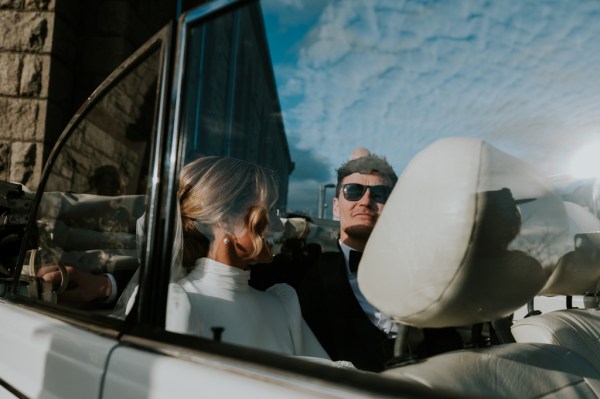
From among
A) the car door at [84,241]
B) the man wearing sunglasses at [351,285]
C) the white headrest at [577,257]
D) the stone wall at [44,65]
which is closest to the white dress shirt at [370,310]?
the man wearing sunglasses at [351,285]

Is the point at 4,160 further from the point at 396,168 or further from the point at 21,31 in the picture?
the point at 396,168

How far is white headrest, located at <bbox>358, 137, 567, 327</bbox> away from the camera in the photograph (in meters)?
0.87

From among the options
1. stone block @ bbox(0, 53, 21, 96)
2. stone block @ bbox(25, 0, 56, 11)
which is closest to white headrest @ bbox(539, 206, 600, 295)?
stone block @ bbox(0, 53, 21, 96)

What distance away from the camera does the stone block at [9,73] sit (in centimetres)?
538

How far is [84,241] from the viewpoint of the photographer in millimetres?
1655

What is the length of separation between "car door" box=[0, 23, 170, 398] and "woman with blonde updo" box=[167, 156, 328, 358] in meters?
0.11

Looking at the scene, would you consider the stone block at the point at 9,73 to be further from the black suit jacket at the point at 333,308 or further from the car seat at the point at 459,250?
the car seat at the point at 459,250

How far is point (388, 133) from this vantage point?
930 millimetres

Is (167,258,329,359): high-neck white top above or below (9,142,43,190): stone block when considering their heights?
below

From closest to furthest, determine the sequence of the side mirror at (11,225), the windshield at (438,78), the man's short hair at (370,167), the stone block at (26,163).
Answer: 1. the windshield at (438,78)
2. the man's short hair at (370,167)
3. the side mirror at (11,225)
4. the stone block at (26,163)

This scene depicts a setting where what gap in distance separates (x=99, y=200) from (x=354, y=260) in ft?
2.85

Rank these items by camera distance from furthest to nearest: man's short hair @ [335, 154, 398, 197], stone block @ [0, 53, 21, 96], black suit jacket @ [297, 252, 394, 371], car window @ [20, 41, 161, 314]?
stone block @ [0, 53, 21, 96] → car window @ [20, 41, 161, 314] → black suit jacket @ [297, 252, 394, 371] → man's short hair @ [335, 154, 398, 197]

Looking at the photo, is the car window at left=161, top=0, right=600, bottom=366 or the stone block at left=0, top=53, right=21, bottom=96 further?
the stone block at left=0, top=53, right=21, bottom=96

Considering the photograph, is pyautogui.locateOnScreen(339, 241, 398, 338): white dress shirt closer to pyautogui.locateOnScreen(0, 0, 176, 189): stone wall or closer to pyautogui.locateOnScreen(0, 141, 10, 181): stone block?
pyautogui.locateOnScreen(0, 0, 176, 189): stone wall
